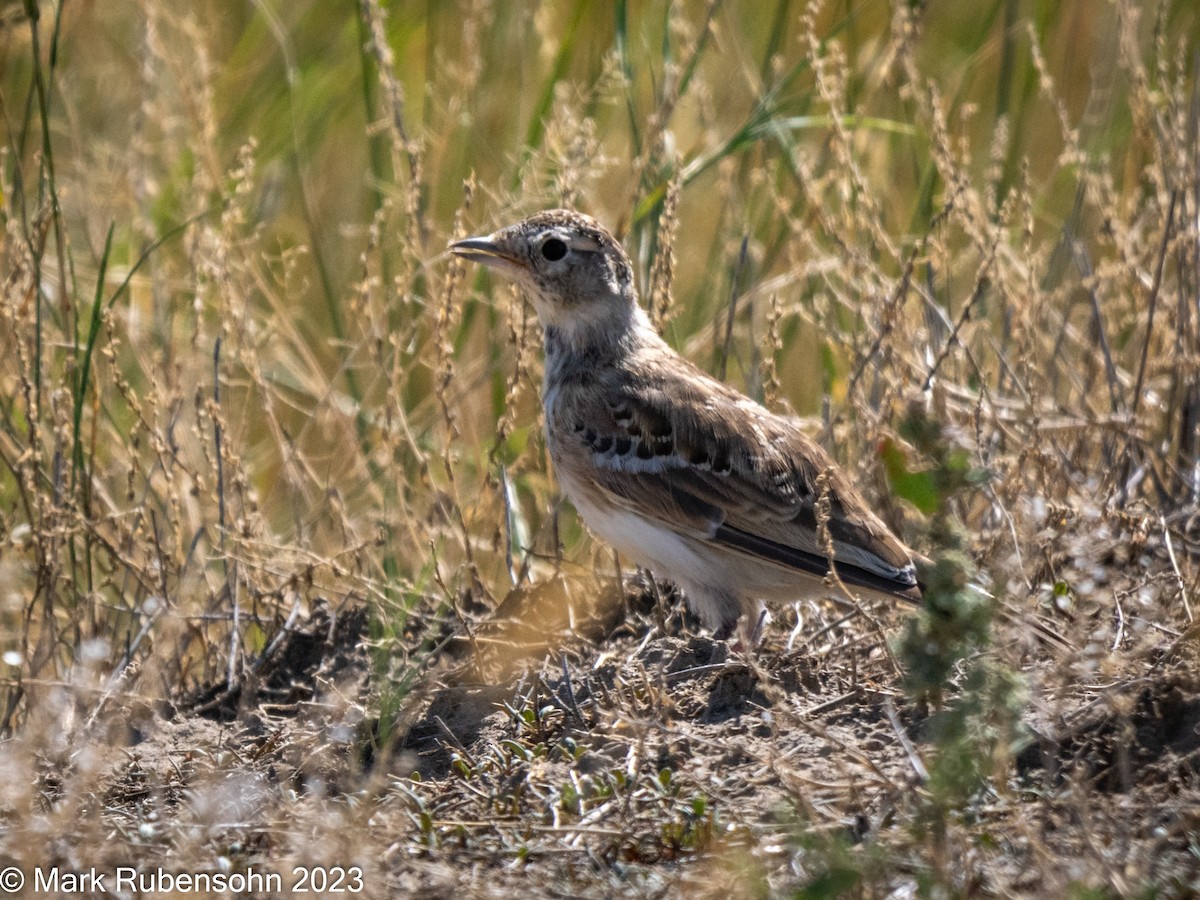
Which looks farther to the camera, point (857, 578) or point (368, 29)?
point (368, 29)

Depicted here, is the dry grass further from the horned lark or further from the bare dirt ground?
the horned lark

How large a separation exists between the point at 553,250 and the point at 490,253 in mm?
210

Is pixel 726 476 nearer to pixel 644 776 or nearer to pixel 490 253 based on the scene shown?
pixel 490 253

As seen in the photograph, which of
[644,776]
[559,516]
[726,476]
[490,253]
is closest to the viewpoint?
[644,776]

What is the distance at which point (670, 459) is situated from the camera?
177 inches

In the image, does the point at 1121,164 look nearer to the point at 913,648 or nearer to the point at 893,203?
the point at 893,203

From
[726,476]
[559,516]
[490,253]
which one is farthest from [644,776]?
[490,253]

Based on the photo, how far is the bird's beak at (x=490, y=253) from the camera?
15.6 feet

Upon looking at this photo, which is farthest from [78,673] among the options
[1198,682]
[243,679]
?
[1198,682]

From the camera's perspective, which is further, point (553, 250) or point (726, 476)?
point (553, 250)

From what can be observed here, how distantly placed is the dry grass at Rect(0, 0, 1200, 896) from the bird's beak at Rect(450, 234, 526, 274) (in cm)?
8

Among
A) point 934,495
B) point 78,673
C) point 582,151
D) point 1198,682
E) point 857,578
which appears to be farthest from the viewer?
point 582,151

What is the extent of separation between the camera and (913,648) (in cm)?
296

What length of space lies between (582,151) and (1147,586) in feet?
7.41
